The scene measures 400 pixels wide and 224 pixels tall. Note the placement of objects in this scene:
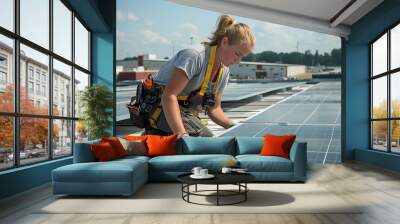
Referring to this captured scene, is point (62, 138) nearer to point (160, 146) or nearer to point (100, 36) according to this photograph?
point (160, 146)

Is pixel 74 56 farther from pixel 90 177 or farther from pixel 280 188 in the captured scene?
pixel 280 188

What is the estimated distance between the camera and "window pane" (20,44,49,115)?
16.5 feet

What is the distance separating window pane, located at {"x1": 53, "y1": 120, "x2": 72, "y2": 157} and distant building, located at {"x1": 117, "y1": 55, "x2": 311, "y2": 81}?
2.16m

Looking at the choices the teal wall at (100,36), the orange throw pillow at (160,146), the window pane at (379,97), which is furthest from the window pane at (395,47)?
the teal wall at (100,36)

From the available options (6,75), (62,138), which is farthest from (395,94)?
(6,75)

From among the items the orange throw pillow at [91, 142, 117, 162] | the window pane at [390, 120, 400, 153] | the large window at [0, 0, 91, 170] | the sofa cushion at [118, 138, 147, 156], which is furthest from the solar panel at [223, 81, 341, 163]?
the orange throw pillow at [91, 142, 117, 162]

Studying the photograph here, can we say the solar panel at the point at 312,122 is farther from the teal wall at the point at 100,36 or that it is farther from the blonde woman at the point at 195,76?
the blonde woman at the point at 195,76

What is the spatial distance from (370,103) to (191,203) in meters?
5.89

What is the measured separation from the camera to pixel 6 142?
4.57 m

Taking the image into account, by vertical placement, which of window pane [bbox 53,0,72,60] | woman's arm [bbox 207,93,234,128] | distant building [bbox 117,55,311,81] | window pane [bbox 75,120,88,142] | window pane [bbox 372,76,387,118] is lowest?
window pane [bbox 75,120,88,142]

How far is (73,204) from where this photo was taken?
4.00 meters

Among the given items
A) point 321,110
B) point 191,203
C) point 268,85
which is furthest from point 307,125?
point 191,203

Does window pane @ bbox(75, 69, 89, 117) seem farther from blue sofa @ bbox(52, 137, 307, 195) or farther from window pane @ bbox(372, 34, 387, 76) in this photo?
window pane @ bbox(372, 34, 387, 76)

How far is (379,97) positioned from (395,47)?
1.13 metres
